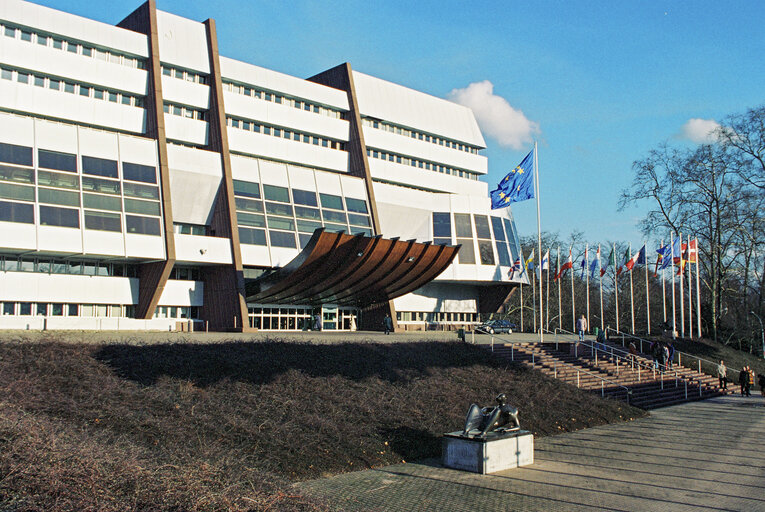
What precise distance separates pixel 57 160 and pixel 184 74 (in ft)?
34.9

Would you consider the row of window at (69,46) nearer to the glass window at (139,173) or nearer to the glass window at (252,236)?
the glass window at (139,173)

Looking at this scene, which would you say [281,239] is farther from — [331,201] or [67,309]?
[67,309]

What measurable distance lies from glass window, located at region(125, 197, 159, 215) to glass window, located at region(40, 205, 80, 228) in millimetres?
2737

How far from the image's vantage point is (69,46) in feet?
118

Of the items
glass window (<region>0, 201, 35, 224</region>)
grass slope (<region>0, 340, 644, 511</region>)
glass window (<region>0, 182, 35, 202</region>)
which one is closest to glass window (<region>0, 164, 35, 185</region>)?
glass window (<region>0, 182, 35, 202</region>)

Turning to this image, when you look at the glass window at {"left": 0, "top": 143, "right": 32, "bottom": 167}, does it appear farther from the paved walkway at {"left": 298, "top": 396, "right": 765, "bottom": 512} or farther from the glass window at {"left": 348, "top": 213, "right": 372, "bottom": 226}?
the paved walkway at {"left": 298, "top": 396, "right": 765, "bottom": 512}

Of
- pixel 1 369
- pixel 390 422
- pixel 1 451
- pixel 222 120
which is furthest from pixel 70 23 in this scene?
pixel 1 451

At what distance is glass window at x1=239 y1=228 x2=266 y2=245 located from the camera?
38.1 metres

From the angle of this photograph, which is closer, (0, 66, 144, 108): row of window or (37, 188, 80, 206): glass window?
(37, 188, 80, 206): glass window

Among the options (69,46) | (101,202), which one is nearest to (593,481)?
(101,202)

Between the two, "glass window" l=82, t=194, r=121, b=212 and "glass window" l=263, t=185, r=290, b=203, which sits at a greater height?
"glass window" l=263, t=185, r=290, b=203

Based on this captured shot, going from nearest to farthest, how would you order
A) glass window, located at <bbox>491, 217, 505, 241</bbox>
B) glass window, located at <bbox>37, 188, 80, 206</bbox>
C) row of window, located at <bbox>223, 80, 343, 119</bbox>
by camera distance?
glass window, located at <bbox>37, 188, 80, 206</bbox>, row of window, located at <bbox>223, 80, 343, 119</bbox>, glass window, located at <bbox>491, 217, 505, 241</bbox>

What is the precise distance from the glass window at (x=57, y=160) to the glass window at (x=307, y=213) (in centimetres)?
1314

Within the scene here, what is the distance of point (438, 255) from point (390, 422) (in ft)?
73.8
